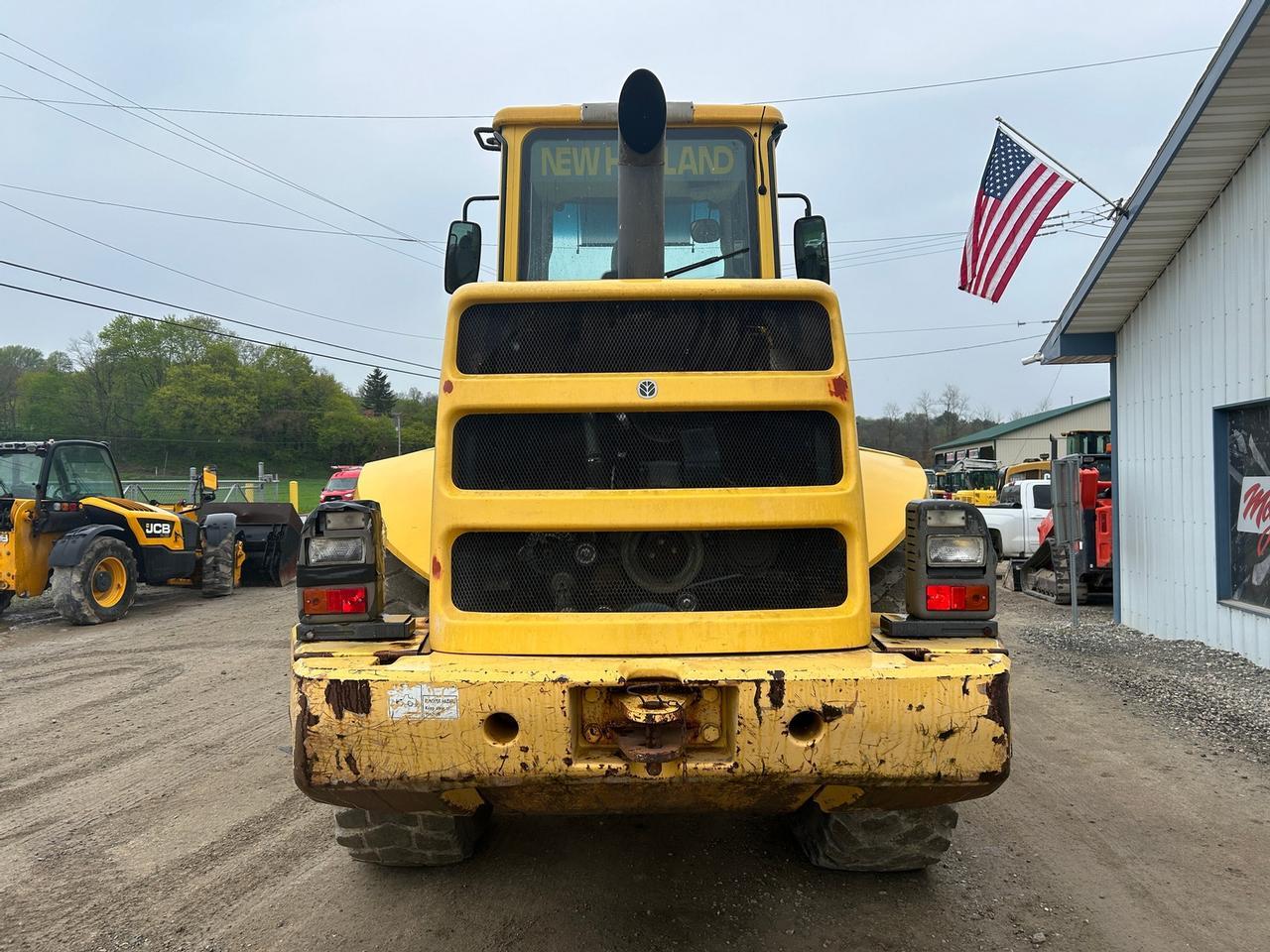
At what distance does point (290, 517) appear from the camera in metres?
14.7

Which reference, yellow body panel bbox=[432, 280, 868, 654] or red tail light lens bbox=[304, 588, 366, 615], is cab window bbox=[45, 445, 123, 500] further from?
yellow body panel bbox=[432, 280, 868, 654]

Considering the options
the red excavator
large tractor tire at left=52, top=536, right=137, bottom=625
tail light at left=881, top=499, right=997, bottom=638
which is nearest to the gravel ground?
the red excavator

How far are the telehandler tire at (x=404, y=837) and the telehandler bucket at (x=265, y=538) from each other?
11.8 m

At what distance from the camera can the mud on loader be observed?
1042 centimetres

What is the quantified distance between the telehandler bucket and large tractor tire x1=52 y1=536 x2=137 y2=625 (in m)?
2.81

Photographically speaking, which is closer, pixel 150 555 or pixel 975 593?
pixel 975 593

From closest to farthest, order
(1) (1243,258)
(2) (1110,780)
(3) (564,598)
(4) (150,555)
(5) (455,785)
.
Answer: (5) (455,785)
(3) (564,598)
(2) (1110,780)
(1) (1243,258)
(4) (150,555)

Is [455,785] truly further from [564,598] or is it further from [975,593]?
[975,593]

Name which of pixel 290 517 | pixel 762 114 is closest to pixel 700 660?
pixel 762 114

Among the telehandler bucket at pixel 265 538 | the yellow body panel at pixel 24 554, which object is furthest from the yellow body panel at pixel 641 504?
the telehandler bucket at pixel 265 538

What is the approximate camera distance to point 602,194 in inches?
168

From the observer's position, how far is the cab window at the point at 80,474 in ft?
36.5

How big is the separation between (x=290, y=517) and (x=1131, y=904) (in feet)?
44.8

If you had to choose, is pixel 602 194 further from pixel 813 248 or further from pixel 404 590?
pixel 404 590
